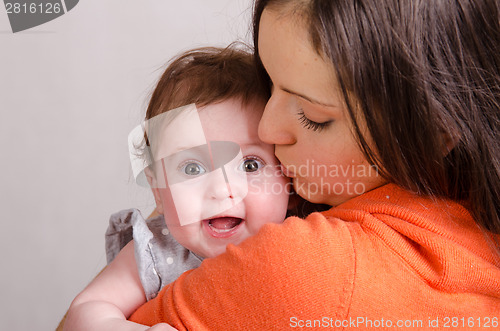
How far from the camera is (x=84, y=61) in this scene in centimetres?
134

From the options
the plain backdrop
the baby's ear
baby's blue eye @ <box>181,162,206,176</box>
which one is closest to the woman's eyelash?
baby's blue eye @ <box>181,162,206,176</box>

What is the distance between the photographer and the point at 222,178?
857 mm

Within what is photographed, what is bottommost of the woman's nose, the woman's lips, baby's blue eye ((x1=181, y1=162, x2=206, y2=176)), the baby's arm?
the baby's arm

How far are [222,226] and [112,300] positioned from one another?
0.23m

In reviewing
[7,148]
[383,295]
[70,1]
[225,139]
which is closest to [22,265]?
[7,148]

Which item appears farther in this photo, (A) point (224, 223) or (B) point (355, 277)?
(A) point (224, 223)

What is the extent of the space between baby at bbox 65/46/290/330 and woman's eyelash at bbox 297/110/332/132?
6.1 inches

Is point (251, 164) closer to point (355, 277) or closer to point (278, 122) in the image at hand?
point (278, 122)

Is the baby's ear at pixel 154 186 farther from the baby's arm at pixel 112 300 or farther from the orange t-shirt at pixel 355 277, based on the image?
Result: the orange t-shirt at pixel 355 277

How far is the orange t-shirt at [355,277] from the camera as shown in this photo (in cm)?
62

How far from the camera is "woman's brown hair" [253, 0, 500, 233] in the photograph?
0.62 metres

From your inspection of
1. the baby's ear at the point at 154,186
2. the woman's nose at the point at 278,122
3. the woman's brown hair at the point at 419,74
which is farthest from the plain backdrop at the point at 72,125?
the woman's brown hair at the point at 419,74

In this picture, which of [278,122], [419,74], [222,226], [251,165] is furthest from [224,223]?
[419,74]

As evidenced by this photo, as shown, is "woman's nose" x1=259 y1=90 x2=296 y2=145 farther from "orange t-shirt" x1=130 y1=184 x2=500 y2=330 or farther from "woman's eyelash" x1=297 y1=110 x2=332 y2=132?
"orange t-shirt" x1=130 y1=184 x2=500 y2=330
